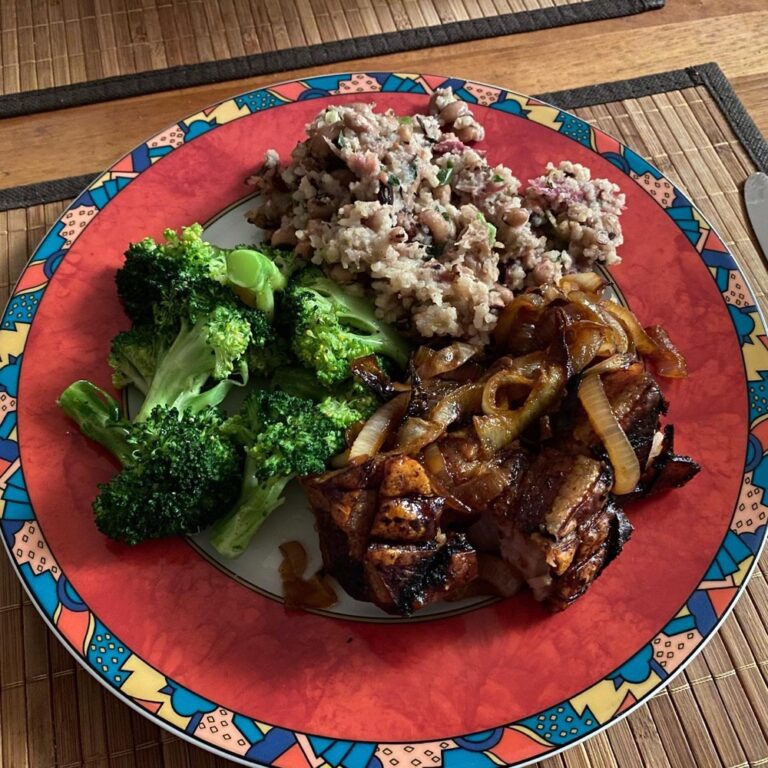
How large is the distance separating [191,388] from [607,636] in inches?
71.2

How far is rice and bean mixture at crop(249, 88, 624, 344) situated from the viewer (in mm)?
3139

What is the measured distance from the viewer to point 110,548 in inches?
113

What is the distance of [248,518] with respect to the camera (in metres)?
2.89

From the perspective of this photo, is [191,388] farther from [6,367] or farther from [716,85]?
[716,85]

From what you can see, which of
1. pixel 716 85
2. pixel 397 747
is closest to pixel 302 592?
pixel 397 747

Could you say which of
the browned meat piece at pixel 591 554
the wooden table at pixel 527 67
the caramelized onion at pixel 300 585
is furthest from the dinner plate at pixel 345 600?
the wooden table at pixel 527 67

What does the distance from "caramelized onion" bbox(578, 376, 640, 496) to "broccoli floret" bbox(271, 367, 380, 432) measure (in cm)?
82

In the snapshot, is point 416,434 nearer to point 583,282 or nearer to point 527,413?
point 527,413

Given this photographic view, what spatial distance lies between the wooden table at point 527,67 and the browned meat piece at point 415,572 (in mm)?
2756

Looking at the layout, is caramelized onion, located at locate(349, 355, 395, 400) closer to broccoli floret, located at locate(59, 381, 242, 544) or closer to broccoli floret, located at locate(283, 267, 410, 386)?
broccoli floret, located at locate(283, 267, 410, 386)

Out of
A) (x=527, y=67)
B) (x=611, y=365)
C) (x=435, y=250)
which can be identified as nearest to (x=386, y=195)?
(x=435, y=250)

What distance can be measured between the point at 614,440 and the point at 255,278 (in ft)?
4.96

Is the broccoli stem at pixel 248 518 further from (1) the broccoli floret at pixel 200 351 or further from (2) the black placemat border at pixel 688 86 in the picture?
(2) the black placemat border at pixel 688 86

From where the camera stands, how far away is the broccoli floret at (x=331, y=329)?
119 inches
